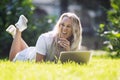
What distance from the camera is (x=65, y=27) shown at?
31.2ft

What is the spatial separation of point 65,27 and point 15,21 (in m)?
6.44

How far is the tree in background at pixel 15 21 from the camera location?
15.5 m

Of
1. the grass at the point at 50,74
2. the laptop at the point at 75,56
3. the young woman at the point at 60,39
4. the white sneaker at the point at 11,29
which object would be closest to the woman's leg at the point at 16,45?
the white sneaker at the point at 11,29

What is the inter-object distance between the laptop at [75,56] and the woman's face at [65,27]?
27.1 inches

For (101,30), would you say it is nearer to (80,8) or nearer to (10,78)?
(10,78)

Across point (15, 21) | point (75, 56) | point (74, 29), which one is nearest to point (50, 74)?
point (75, 56)

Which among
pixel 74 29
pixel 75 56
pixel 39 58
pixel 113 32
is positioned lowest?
pixel 113 32

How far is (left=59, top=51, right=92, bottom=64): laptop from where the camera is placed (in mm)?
8791

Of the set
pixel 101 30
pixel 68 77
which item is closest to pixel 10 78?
pixel 68 77

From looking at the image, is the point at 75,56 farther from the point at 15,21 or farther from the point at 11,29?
the point at 15,21

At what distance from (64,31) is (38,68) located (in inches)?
82.1

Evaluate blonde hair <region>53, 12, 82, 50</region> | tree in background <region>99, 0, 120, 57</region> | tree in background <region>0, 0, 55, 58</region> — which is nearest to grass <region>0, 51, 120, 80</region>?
blonde hair <region>53, 12, 82, 50</region>

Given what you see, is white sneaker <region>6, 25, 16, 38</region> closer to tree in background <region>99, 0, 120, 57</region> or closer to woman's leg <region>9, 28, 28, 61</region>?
woman's leg <region>9, 28, 28, 61</region>

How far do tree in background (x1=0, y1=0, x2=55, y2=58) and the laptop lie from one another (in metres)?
6.49
